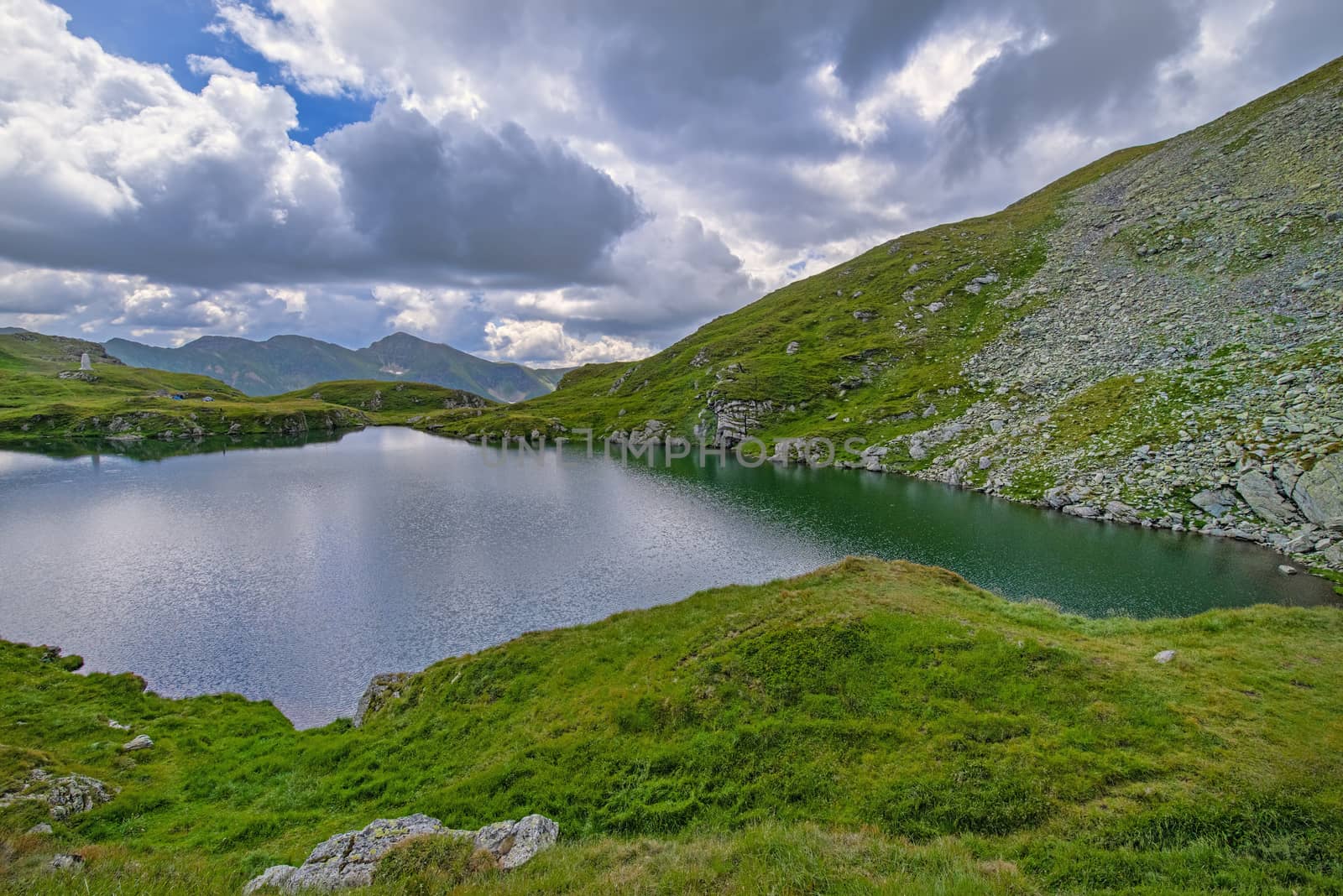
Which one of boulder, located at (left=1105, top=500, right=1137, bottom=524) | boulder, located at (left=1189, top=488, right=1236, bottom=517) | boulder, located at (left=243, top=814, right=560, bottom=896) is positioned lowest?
boulder, located at (left=243, top=814, right=560, bottom=896)

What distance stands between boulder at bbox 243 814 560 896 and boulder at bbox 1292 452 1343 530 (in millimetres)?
63500

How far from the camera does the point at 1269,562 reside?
42.2 metres

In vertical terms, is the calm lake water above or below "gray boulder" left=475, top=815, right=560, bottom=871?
below

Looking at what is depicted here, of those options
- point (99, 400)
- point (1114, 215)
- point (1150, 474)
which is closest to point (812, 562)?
point (1150, 474)

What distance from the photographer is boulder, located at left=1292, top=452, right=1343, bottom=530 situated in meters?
42.2

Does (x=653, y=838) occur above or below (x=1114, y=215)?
below

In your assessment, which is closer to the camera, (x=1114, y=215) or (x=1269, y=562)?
(x=1269, y=562)

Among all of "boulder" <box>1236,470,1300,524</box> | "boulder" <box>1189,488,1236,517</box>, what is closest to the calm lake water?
"boulder" <box>1189,488,1236,517</box>

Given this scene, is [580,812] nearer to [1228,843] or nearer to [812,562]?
[1228,843]

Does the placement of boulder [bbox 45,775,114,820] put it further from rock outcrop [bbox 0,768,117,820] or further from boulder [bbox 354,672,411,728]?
boulder [bbox 354,672,411,728]

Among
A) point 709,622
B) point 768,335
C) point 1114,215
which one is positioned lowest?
point 709,622

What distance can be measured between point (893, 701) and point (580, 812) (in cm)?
1009

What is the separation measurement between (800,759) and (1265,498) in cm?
6032

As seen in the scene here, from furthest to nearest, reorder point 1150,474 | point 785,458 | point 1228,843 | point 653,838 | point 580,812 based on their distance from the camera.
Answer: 1. point 785,458
2. point 1150,474
3. point 580,812
4. point 653,838
5. point 1228,843
